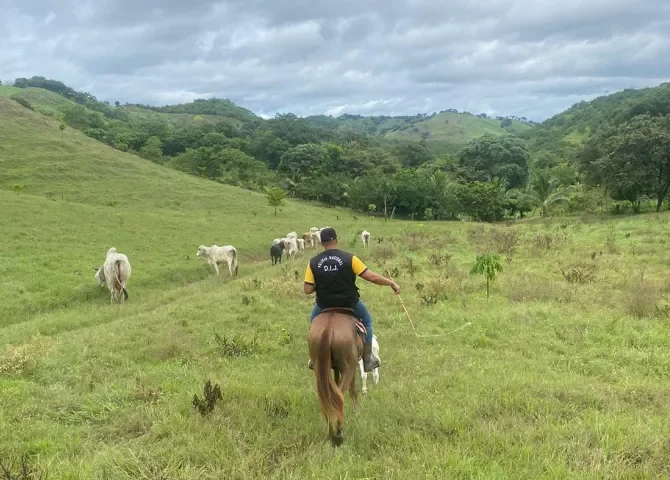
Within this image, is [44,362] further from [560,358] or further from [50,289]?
[50,289]

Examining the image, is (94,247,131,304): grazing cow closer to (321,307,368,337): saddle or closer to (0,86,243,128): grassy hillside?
(321,307,368,337): saddle

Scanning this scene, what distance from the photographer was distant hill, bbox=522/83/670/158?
81.4 metres

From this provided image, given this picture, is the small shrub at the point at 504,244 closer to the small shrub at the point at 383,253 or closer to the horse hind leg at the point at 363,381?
the small shrub at the point at 383,253

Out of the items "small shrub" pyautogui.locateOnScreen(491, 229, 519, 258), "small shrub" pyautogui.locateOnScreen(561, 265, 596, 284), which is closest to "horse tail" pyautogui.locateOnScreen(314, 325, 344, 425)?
"small shrub" pyautogui.locateOnScreen(561, 265, 596, 284)

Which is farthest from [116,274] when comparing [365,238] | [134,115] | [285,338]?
[134,115]

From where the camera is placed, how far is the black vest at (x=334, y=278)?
5.91 meters

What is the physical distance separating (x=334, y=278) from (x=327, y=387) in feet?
4.11

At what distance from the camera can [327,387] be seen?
546 centimetres

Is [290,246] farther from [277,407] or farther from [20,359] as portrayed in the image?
[277,407]

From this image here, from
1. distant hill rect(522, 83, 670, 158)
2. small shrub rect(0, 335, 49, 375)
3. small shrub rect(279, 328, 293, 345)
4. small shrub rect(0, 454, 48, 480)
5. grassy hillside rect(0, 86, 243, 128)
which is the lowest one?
small shrub rect(279, 328, 293, 345)

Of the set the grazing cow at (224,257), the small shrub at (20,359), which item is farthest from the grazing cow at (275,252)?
the small shrub at (20,359)

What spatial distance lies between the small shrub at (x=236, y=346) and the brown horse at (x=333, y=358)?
343cm

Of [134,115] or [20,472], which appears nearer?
[20,472]

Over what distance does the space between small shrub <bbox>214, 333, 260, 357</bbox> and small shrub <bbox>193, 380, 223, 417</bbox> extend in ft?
9.29
